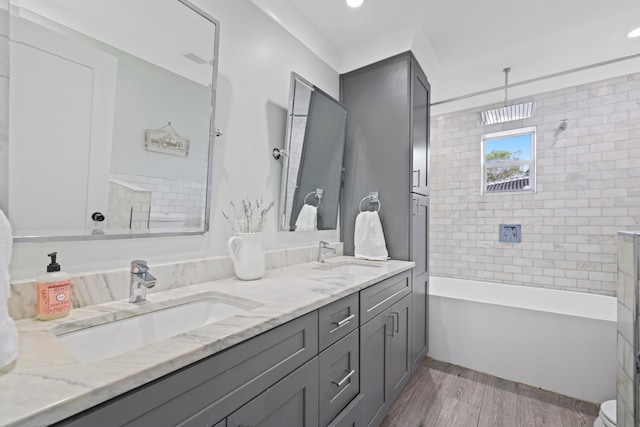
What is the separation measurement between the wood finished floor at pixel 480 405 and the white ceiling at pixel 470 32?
239 centimetres

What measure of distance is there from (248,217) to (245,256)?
236mm

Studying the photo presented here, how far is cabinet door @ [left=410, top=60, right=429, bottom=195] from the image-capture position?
2062mm

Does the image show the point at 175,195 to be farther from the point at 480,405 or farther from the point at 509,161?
the point at 509,161

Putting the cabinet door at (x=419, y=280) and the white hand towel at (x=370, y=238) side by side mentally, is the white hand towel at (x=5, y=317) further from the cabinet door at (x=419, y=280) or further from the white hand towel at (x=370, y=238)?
the cabinet door at (x=419, y=280)

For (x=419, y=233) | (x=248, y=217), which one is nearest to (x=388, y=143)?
(x=419, y=233)

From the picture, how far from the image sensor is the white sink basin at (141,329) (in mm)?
796

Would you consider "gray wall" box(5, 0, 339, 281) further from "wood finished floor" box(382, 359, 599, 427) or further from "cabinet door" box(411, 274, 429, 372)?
"wood finished floor" box(382, 359, 599, 427)

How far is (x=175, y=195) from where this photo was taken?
119 centimetres

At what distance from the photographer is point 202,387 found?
66 centimetres

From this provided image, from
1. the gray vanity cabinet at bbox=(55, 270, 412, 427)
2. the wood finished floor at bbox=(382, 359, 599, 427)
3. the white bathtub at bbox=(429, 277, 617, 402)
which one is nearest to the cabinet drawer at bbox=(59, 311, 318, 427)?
the gray vanity cabinet at bbox=(55, 270, 412, 427)

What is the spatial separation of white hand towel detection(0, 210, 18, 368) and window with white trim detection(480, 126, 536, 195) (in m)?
3.77

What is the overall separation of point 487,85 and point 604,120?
1.18 m

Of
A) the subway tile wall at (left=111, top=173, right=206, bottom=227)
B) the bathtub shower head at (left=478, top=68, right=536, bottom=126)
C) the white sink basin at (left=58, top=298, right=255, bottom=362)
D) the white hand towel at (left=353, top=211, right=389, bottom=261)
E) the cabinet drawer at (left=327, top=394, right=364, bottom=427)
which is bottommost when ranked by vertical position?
the cabinet drawer at (left=327, top=394, right=364, bottom=427)

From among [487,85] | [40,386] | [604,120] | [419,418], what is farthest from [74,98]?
[604,120]
